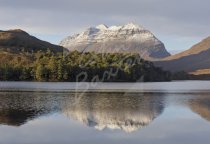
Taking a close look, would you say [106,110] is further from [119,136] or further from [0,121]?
[119,136]

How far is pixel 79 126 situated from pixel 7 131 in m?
8.09

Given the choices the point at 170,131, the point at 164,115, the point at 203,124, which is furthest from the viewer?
the point at 164,115

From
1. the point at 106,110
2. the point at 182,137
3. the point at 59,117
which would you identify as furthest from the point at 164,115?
the point at 182,137

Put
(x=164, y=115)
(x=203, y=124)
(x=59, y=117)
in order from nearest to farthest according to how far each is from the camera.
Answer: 1. (x=203, y=124)
2. (x=59, y=117)
3. (x=164, y=115)

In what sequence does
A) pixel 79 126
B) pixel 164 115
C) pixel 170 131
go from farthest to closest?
pixel 164 115 < pixel 79 126 < pixel 170 131

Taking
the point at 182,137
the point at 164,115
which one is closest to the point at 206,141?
the point at 182,137

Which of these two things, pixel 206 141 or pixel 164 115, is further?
pixel 164 115

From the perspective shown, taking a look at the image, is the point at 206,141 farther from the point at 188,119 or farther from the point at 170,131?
the point at 188,119

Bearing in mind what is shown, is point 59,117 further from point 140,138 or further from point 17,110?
point 140,138

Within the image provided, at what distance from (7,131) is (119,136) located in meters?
10.1

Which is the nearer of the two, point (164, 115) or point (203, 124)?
point (203, 124)

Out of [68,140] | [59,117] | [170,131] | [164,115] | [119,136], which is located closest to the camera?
[68,140]

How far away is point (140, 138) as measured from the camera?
37.2 m

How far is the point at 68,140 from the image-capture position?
35125 mm
